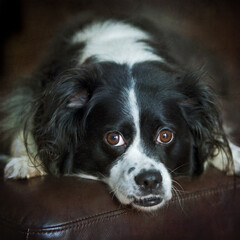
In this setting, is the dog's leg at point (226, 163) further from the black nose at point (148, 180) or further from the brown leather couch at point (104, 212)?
the black nose at point (148, 180)

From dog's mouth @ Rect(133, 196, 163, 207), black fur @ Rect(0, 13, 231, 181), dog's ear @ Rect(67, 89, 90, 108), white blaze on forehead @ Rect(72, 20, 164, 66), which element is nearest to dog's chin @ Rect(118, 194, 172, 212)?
dog's mouth @ Rect(133, 196, 163, 207)

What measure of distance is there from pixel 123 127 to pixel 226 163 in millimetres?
409

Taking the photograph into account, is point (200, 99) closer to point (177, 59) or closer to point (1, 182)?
point (177, 59)

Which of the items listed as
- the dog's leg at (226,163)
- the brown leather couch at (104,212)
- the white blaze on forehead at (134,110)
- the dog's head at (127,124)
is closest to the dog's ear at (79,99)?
the dog's head at (127,124)

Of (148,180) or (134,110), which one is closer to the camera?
(148,180)

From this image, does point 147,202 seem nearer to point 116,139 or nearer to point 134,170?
point 134,170

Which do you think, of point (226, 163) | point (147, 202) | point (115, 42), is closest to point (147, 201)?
point (147, 202)

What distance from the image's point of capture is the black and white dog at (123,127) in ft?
5.74

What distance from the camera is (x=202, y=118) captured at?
1982 mm

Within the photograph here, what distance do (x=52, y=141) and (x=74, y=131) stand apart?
88 millimetres

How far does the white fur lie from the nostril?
2 cm

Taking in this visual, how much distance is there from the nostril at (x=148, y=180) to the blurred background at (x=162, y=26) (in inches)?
23.3

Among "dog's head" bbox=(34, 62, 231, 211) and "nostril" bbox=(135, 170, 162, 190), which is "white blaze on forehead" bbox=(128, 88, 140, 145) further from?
"nostril" bbox=(135, 170, 162, 190)

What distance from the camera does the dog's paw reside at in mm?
1757
